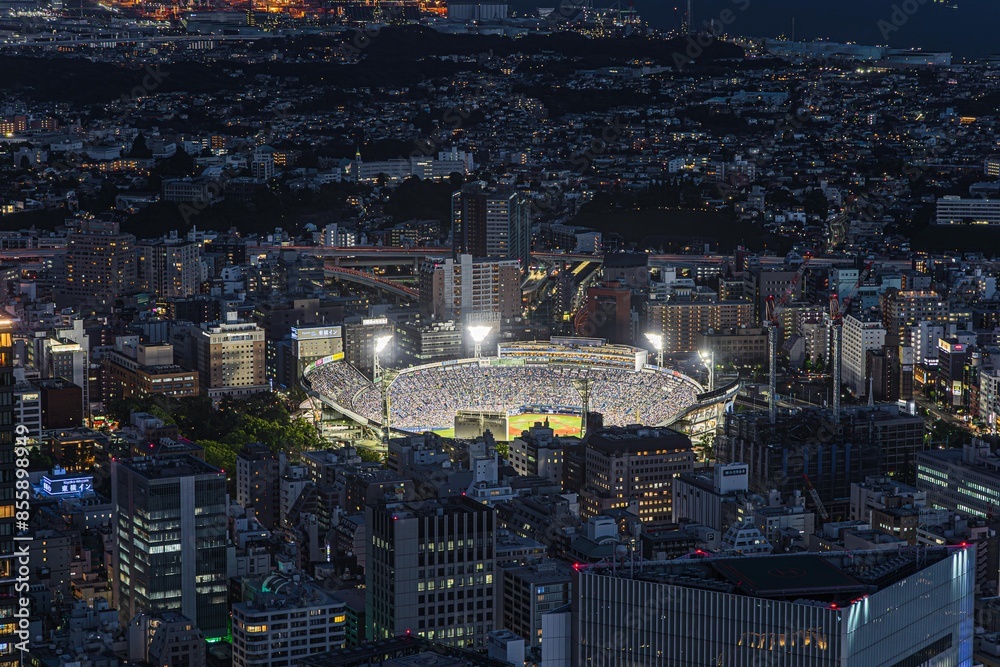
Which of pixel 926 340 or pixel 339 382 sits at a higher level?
pixel 926 340

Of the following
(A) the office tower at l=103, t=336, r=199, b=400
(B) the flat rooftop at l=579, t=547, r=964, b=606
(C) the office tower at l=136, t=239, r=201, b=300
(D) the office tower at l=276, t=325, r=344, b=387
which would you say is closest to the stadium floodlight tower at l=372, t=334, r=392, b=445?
(D) the office tower at l=276, t=325, r=344, b=387

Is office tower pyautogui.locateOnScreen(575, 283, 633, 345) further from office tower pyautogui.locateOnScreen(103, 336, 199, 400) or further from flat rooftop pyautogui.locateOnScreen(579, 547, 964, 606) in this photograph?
flat rooftop pyautogui.locateOnScreen(579, 547, 964, 606)

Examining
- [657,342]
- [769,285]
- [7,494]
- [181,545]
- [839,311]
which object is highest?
[7,494]

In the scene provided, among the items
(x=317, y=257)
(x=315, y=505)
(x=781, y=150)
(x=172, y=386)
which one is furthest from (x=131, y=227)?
(x=315, y=505)

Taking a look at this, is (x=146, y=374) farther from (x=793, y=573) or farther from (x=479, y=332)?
(x=793, y=573)

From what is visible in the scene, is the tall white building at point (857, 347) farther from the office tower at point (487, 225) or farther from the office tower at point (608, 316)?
the office tower at point (487, 225)

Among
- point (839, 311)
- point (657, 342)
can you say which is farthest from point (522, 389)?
point (839, 311)

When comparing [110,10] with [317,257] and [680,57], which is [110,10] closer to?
[680,57]

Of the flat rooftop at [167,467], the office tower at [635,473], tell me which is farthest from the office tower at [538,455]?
the flat rooftop at [167,467]
